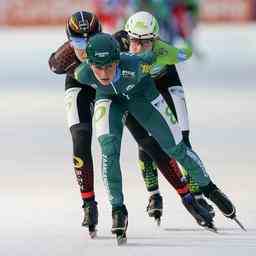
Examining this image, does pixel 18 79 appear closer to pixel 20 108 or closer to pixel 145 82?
pixel 20 108

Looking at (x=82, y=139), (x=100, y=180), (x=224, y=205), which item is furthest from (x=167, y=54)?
(x=100, y=180)

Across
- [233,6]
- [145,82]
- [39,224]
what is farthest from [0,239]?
[233,6]

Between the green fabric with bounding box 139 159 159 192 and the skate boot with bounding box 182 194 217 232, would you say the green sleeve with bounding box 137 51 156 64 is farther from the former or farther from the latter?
the green fabric with bounding box 139 159 159 192

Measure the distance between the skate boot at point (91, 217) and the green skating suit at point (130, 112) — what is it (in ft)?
0.96

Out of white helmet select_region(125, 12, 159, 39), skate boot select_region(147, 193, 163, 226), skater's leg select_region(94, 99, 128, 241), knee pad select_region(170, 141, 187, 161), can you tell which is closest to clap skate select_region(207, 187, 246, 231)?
knee pad select_region(170, 141, 187, 161)

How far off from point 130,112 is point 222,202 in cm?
87

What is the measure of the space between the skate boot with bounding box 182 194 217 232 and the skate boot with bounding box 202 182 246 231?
9 cm

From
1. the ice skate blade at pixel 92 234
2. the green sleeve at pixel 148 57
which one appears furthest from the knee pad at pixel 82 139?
the green sleeve at pixel 148 57

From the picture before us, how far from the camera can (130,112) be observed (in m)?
8.41

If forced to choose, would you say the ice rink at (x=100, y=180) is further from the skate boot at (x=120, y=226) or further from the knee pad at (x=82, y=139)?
the knee pad at (x=82, y=139)

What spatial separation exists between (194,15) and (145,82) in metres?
19.0

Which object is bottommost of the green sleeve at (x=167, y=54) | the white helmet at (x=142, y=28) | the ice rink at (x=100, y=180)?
the ice rink at (x=100, y=180)

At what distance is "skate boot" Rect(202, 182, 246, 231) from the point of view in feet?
28.0

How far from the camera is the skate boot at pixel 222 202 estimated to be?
28.0ft
